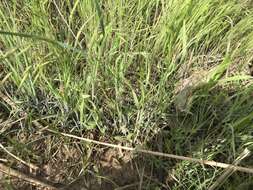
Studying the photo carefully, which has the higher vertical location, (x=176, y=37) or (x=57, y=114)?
(x=176, y=37)

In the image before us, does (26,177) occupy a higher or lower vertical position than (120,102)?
lower

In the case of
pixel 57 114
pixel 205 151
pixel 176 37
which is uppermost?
pixel 176 37

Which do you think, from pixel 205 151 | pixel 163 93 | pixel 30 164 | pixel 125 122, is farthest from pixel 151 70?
pixel 30 164

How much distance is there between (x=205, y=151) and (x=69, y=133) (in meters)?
0.44

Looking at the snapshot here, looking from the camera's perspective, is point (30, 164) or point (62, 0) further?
point (62, 0)

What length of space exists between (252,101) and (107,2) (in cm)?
59

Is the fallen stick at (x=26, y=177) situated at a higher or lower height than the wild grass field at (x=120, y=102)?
lower

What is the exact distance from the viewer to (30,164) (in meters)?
1.17

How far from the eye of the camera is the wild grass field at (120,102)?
3.84 ft

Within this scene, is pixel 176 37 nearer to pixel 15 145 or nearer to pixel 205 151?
pixel 205 151

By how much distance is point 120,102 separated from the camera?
1207 mm

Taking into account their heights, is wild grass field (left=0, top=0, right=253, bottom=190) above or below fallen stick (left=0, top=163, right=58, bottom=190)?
above

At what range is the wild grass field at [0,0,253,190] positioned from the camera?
3.84 feet

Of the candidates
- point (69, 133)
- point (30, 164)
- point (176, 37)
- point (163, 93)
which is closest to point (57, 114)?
point (69, 133)
